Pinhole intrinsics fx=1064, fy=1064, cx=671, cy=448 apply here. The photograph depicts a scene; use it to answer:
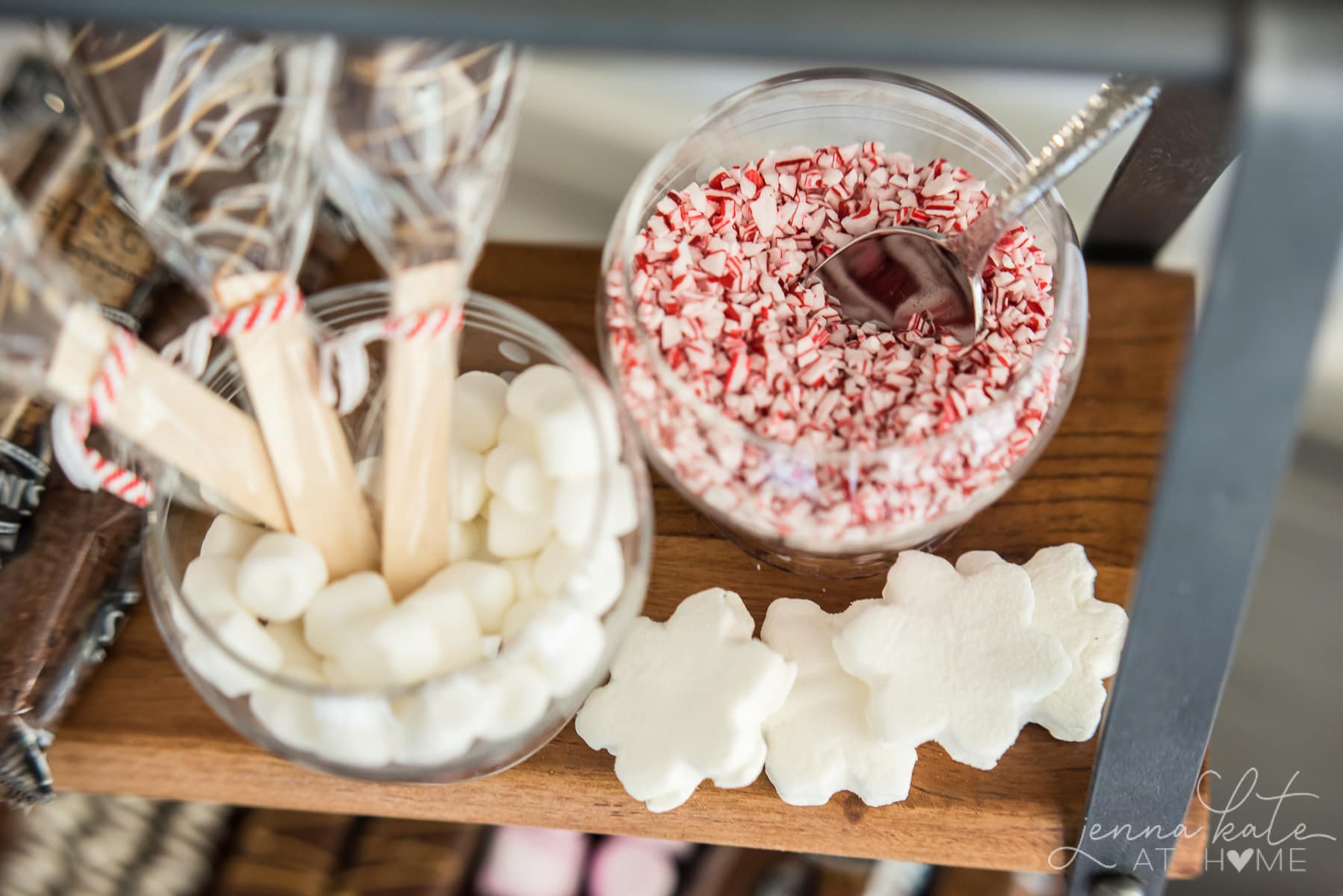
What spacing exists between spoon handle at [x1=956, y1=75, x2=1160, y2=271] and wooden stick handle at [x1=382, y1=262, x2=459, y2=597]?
10.4 inches

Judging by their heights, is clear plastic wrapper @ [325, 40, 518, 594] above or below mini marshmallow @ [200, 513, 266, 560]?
above

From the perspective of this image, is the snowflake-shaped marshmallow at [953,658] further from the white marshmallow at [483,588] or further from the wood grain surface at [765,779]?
the white marshmallow at [483,588]

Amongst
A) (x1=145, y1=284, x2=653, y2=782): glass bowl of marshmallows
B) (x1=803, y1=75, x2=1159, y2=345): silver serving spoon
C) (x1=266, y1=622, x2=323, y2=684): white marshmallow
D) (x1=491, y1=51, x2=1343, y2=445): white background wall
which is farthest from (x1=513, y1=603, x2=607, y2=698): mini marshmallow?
(x1=491, y1=51, x2=1343, y2=445): white background wall

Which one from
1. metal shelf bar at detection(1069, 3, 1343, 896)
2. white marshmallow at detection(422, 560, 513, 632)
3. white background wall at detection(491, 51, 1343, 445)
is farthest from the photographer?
white background wall at detection(491, 51, 1343, 445)

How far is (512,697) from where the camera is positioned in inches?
18.7

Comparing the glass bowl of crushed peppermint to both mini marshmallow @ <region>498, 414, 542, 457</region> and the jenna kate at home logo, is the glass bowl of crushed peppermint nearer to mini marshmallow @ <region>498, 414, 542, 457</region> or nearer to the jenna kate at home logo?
mini marshmallow @ <region>498, 414, 542, 457</region>

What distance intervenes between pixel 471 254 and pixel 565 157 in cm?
46

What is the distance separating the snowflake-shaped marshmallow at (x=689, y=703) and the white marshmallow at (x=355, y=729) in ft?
0.40

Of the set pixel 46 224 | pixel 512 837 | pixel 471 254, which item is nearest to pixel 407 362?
pixel 471 254

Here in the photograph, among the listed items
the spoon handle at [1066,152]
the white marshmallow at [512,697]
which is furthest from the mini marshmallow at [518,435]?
the spoon handle at [1066,152]

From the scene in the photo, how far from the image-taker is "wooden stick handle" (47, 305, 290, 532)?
0.40 m

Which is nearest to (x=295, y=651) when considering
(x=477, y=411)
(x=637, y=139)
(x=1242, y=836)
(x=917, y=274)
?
(x=477, y=411)

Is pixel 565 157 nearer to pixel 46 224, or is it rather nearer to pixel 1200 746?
pixel 46 224

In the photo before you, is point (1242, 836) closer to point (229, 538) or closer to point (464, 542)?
point (464, 542)
